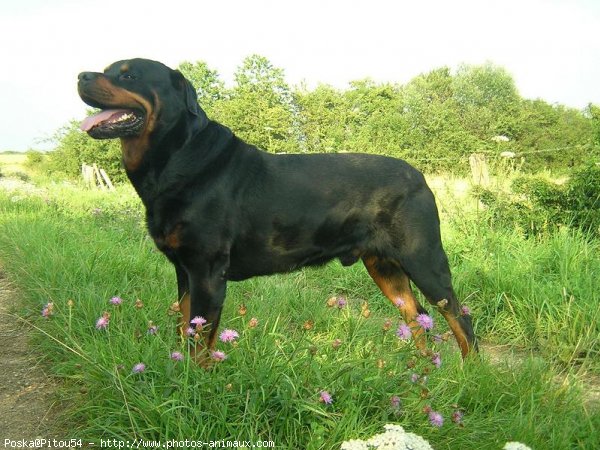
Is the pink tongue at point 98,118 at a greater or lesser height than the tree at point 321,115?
greater

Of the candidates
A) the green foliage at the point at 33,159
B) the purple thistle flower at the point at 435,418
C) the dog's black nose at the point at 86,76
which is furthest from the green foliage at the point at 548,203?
the green foliage at the point at 33,159

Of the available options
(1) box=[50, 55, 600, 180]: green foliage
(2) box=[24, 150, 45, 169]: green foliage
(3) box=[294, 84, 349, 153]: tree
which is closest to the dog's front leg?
(1) box=[50, 55, 600, 180]: green foliage

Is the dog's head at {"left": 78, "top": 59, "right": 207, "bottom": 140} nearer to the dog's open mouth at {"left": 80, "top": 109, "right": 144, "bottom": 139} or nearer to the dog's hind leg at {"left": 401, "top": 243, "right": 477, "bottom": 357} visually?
the dog's open mouth at {"left": 80, "top": 109, "right": 144, "bottom": 139}

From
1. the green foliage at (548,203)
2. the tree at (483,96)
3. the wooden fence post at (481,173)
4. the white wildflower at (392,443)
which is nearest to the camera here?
the white wildflower at (392,443)

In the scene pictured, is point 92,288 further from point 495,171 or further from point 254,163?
point 495,171

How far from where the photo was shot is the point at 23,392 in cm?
262

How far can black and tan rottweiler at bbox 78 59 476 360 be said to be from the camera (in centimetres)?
292

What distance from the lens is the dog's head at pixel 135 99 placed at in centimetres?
294

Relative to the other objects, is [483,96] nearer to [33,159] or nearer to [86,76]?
[33,159]

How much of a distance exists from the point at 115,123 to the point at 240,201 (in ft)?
2.77

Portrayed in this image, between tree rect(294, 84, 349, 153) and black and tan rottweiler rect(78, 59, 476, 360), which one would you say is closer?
black and tan rottweiler rect(78, 59, 476, 360)

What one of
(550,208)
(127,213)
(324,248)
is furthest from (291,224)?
(127,213)

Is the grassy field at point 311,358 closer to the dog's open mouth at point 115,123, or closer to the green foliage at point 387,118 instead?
the dog's open mouth at point 115,123

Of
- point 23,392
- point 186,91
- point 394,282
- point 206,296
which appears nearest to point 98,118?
point 186,91
